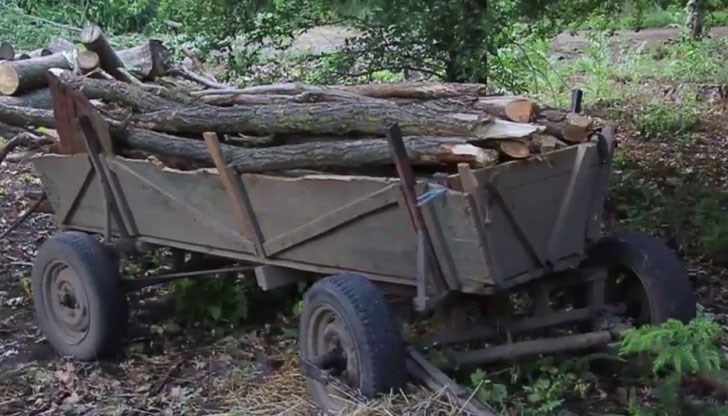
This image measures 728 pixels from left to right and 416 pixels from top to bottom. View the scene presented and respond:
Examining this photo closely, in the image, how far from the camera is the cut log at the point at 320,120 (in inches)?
199

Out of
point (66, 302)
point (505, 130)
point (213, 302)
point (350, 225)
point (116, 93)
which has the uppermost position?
point (116, 93)

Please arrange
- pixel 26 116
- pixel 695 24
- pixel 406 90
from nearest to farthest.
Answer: pixel 406 90, pixel 26 116, pixel 695 24

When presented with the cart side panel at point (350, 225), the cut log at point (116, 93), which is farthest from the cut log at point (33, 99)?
the cart side panel at point (350, 225)

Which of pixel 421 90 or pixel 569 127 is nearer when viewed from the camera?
pixel 569 127

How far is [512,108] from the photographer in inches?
201

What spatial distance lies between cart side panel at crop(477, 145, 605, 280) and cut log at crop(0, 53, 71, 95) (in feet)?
18.7

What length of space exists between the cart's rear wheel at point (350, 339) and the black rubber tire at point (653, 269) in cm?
132

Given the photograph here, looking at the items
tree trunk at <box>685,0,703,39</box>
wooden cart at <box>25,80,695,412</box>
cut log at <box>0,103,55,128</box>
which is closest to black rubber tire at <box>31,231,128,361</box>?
wooden cart at <box>25,80,695,412</box>

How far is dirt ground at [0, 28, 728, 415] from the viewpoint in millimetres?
5738

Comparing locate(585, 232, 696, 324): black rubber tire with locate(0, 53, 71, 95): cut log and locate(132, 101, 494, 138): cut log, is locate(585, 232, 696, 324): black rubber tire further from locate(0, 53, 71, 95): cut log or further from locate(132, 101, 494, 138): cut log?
locate(0, 53, 71, 95): cut log

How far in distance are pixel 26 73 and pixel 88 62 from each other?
2462mm

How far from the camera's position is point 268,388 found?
575cm

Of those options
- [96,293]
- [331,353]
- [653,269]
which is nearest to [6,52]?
[96,293]

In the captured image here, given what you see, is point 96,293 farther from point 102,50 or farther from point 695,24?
point 695,24
